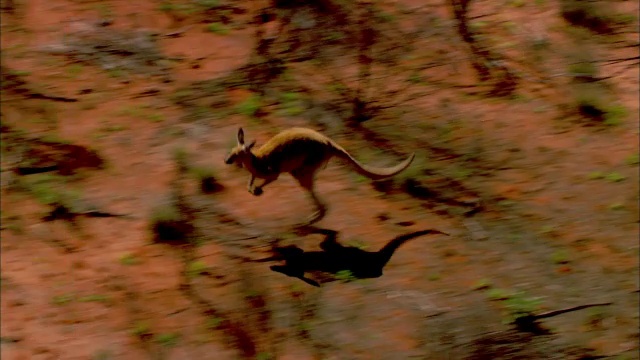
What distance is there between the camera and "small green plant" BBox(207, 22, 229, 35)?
8.59m

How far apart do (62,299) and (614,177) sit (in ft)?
15.5

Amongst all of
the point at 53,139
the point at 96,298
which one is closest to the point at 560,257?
the point at 96,298

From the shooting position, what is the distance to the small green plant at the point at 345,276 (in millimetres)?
5859

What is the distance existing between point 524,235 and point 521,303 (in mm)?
709

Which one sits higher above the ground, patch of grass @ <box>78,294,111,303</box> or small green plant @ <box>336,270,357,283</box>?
patch of grass @ <box>78,294,111,303</box>

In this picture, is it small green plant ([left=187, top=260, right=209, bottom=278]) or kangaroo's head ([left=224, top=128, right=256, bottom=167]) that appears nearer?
kangaroo's head ([left=224, top=128, right=256, bottom=167])

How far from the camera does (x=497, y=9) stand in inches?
323

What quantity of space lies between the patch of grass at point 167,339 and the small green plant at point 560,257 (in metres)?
2.96

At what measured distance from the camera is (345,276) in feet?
19.3

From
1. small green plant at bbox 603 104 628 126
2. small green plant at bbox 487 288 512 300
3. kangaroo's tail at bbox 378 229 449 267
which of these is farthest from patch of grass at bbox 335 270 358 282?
small green plant at bbox 603 104 628 126

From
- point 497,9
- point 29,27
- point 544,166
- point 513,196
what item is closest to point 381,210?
point 513,196

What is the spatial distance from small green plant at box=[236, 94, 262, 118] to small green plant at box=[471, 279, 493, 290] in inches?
113

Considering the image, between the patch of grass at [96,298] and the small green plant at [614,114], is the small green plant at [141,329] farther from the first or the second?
the small green plant at [614,114]

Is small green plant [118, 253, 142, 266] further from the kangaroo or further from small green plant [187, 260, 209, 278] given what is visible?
the kangaroo
